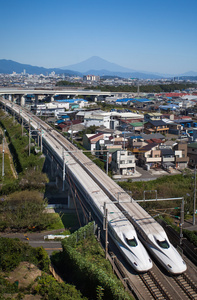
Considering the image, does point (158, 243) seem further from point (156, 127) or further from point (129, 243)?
point (156, 127)

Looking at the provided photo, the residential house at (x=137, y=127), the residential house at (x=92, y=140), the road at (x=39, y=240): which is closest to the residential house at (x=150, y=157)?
the residential house at (x=92, y=140)

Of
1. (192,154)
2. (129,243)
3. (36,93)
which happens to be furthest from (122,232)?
(36,93)

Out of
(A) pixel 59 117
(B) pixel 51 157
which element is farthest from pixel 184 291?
(A) pixel 59 117

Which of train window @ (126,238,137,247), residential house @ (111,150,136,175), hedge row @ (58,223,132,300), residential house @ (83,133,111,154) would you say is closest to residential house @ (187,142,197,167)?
residential house @ (111,150,136,175)

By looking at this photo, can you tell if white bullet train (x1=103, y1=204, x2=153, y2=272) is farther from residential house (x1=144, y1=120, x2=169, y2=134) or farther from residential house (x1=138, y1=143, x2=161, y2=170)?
residential house (x1=144, y1=120, x2=169, y2=134)

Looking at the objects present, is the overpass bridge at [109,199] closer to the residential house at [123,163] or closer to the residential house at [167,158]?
the residential house at [123,163]
